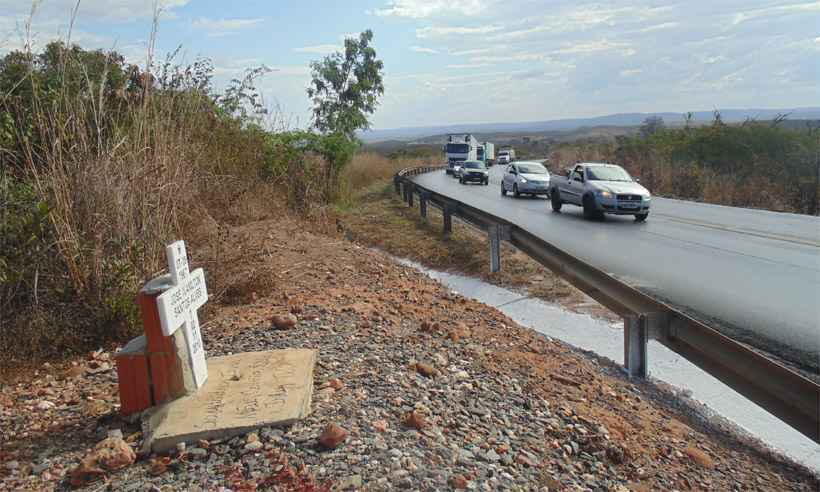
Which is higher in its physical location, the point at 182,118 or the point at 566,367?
the point at 182,118

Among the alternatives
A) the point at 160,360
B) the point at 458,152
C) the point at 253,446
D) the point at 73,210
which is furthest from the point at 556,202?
the point at 458,152

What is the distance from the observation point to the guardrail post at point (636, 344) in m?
6.11

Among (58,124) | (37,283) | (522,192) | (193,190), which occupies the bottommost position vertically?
(522,192)

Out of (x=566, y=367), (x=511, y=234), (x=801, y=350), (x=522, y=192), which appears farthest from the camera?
(x=522, y=192)

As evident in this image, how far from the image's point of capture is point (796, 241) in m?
13.8

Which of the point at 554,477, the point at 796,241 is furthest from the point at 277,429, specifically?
the point at 796,241

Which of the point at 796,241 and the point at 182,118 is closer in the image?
the point at 182,118

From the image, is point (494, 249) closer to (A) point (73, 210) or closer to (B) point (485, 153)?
(A) point (73, 210)

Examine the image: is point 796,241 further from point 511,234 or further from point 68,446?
point 68,446

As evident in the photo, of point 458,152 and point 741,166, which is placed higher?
point 458,152

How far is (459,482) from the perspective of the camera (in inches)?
130

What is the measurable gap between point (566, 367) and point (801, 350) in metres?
2.83

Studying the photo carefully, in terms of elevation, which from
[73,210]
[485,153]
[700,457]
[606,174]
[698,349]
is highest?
[73,210]

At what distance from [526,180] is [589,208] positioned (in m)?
9.87
